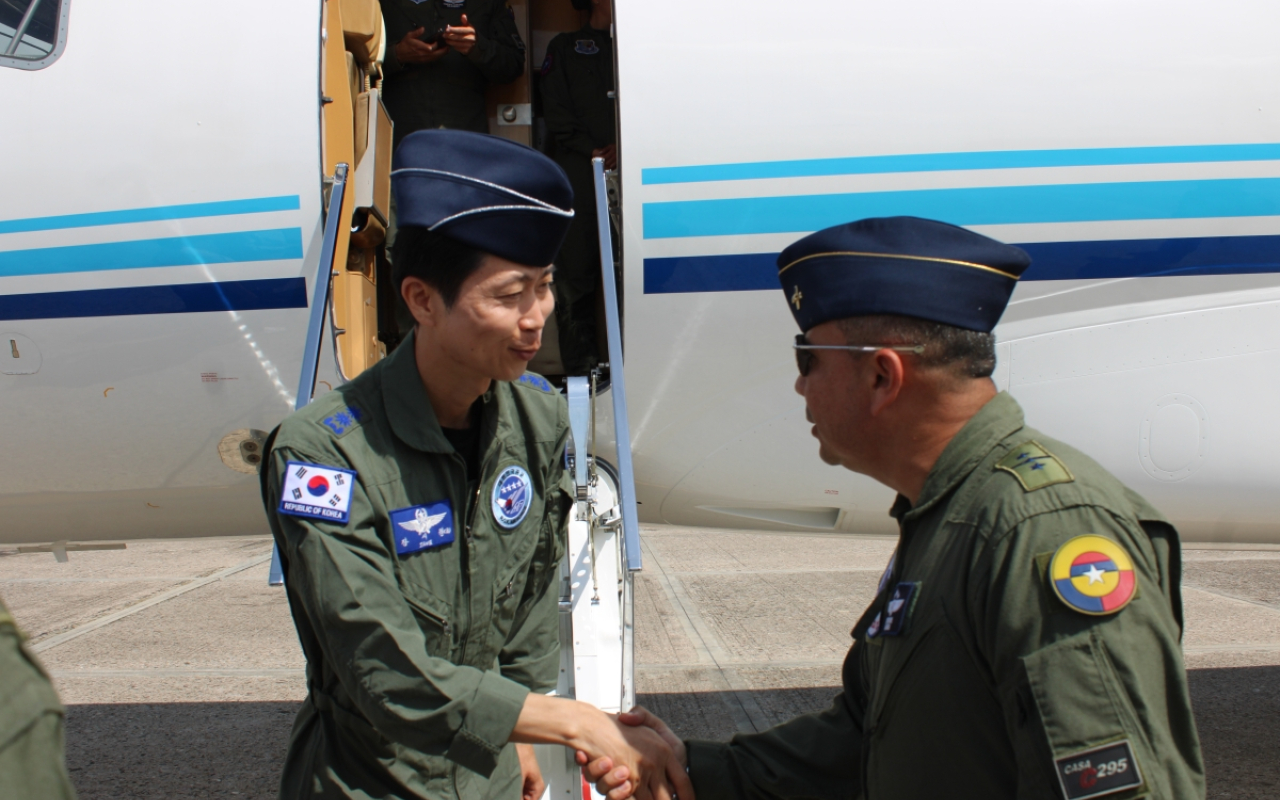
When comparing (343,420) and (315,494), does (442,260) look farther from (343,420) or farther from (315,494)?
(315,494)

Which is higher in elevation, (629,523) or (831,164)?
(831,164)

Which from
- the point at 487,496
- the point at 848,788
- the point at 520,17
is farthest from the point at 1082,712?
the point at 520,17

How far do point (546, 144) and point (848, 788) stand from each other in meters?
3.18

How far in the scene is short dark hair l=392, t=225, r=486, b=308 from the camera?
4.98 feet

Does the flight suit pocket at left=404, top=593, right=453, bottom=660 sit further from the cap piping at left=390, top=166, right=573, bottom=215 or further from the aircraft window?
the aircraft window

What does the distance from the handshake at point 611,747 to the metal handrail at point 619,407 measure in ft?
1.62

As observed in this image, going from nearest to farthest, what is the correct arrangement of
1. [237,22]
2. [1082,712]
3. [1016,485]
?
[1082,712]
[1016,485]
[237,22]

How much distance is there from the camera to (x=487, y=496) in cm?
167

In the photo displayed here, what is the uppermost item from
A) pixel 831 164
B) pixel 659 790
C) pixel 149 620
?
pixel 831 164

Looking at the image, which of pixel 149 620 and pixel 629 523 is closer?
pixel 629 523

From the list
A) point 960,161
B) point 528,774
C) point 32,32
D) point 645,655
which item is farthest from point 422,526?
point 645,655

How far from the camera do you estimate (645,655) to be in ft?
17.9

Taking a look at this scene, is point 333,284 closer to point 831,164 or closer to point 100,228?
point 100,228

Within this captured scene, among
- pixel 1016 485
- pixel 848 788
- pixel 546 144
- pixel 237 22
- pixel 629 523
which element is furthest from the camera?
pixel 546 144
